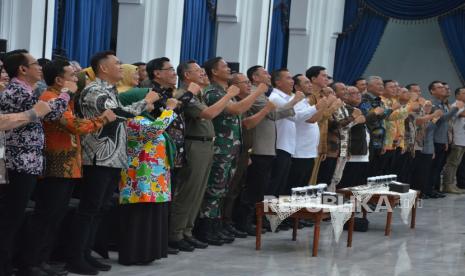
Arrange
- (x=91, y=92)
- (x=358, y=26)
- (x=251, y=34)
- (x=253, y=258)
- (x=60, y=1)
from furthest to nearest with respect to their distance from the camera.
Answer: (x=358, y=26), (x=251, y=34), (x=60, y=1), (x=253, y=258), (x=91, y=92)

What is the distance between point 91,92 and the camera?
5.89 m

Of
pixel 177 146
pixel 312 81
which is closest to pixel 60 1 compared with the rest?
pixel 312 81

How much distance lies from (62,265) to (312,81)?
3.93 meters

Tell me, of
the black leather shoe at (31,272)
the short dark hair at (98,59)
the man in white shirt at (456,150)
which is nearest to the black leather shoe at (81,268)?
the black leather shoe at (31,272)

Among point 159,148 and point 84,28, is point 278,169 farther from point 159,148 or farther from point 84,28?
point 84,28

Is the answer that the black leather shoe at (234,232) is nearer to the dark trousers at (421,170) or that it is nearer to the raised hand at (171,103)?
the raised hand at (171,103)

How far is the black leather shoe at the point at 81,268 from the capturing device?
600cm

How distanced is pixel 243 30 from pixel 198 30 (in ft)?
2.03

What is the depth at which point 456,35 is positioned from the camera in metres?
16.5

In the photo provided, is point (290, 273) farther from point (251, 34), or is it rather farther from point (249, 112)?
point (251, 34)

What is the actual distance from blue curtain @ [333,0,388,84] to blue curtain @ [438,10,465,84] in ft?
3.51

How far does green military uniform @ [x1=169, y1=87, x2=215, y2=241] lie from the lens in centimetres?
703

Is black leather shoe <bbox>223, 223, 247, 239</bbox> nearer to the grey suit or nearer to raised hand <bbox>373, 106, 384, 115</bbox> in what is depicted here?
the grey suit

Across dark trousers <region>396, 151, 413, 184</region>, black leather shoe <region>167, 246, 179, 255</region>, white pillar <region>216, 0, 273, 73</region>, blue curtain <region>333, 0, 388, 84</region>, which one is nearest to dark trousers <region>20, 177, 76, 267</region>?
black leather shoe <region>167, 246, 179, 255</region>
